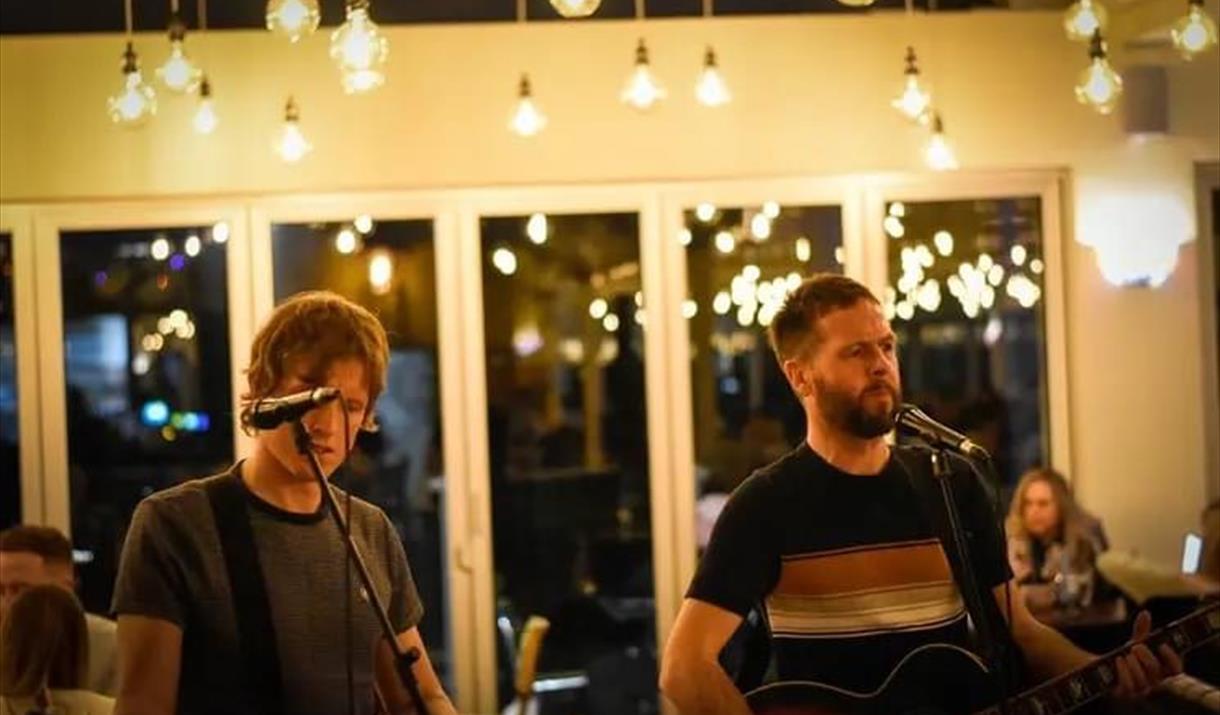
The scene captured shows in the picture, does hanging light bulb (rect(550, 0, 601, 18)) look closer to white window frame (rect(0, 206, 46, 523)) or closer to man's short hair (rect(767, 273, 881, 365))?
man's short hair (rect(767, 273, 881, 365))

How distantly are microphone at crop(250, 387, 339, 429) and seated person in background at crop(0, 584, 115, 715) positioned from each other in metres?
1.69

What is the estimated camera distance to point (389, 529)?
8.10ft

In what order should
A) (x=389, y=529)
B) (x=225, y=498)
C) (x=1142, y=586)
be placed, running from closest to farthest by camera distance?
(x=225, y=498), (x=389, y=529), (x=1142, y=586)

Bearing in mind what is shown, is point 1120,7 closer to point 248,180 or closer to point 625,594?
point 625,594

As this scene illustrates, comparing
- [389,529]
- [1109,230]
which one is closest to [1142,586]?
[1109,230]

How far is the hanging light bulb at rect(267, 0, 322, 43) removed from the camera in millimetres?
3914

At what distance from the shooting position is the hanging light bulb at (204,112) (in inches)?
214

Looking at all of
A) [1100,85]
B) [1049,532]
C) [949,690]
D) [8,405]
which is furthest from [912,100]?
[8,405]

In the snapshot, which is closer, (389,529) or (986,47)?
(389,529)

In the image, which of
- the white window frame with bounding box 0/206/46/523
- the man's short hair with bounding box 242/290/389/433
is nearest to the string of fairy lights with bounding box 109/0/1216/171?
the white window frame with bounding box 0/206/46/523

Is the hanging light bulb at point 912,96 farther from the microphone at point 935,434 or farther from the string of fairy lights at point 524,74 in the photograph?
the microphone at point 935,434

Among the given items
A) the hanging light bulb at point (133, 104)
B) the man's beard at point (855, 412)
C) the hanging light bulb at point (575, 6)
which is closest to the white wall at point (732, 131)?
the hanging light bulb at point (133, 104)

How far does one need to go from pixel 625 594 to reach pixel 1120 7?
8.42 ft

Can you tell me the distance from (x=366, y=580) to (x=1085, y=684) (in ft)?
4.16
